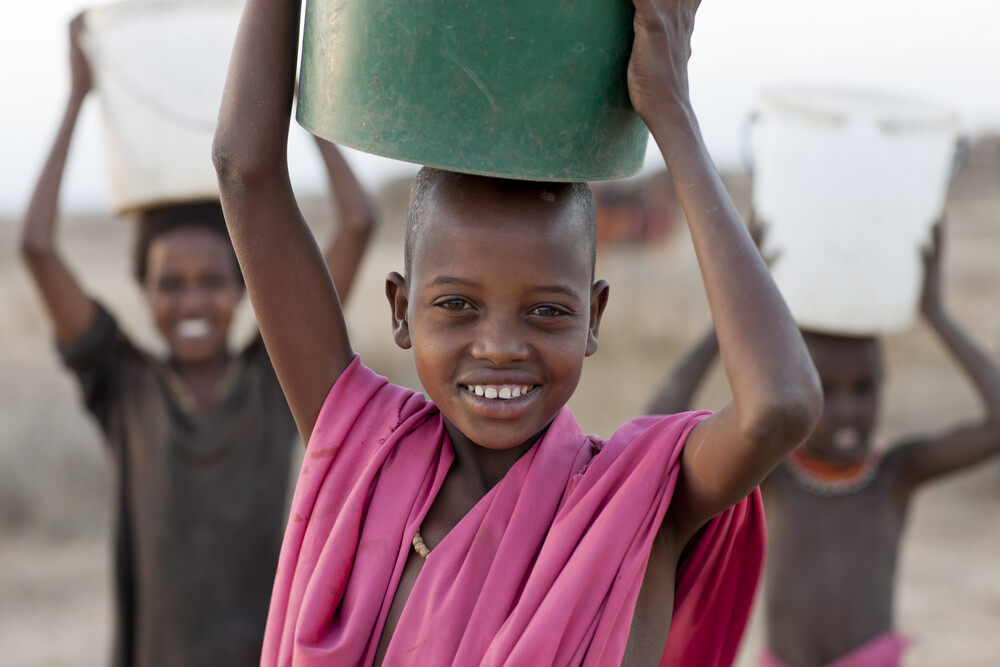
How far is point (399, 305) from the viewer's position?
199cm

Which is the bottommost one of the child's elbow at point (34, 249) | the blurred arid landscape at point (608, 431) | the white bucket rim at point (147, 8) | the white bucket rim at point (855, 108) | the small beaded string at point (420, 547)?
the blurred arid landscape at point (608, 431)

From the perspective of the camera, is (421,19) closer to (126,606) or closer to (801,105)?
(801,105)

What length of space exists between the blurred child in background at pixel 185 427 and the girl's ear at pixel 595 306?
186 cm

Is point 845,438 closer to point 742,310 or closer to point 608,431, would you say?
point 742,310

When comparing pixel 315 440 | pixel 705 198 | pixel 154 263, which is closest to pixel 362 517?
pixel 315 440

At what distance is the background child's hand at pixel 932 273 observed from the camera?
140 inches

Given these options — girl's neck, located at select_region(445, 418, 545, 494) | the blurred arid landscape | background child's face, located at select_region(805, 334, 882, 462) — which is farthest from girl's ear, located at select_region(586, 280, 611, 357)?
the blurred arid landscape

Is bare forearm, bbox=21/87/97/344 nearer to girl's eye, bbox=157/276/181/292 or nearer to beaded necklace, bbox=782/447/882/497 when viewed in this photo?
girl's eye, bbox=157/276/181/292

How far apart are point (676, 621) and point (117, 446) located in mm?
2476

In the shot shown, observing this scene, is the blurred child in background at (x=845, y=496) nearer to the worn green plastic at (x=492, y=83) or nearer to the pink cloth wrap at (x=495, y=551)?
the pink cloth wrap at (x=495, y=551)

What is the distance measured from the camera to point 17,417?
9.34 m

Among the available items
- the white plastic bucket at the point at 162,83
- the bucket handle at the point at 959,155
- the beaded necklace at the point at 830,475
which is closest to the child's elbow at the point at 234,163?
the white plastic bucket at the point at 162,83

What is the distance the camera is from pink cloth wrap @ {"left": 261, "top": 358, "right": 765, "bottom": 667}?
168cm

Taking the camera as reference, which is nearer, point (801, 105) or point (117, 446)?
point (801, 105)
